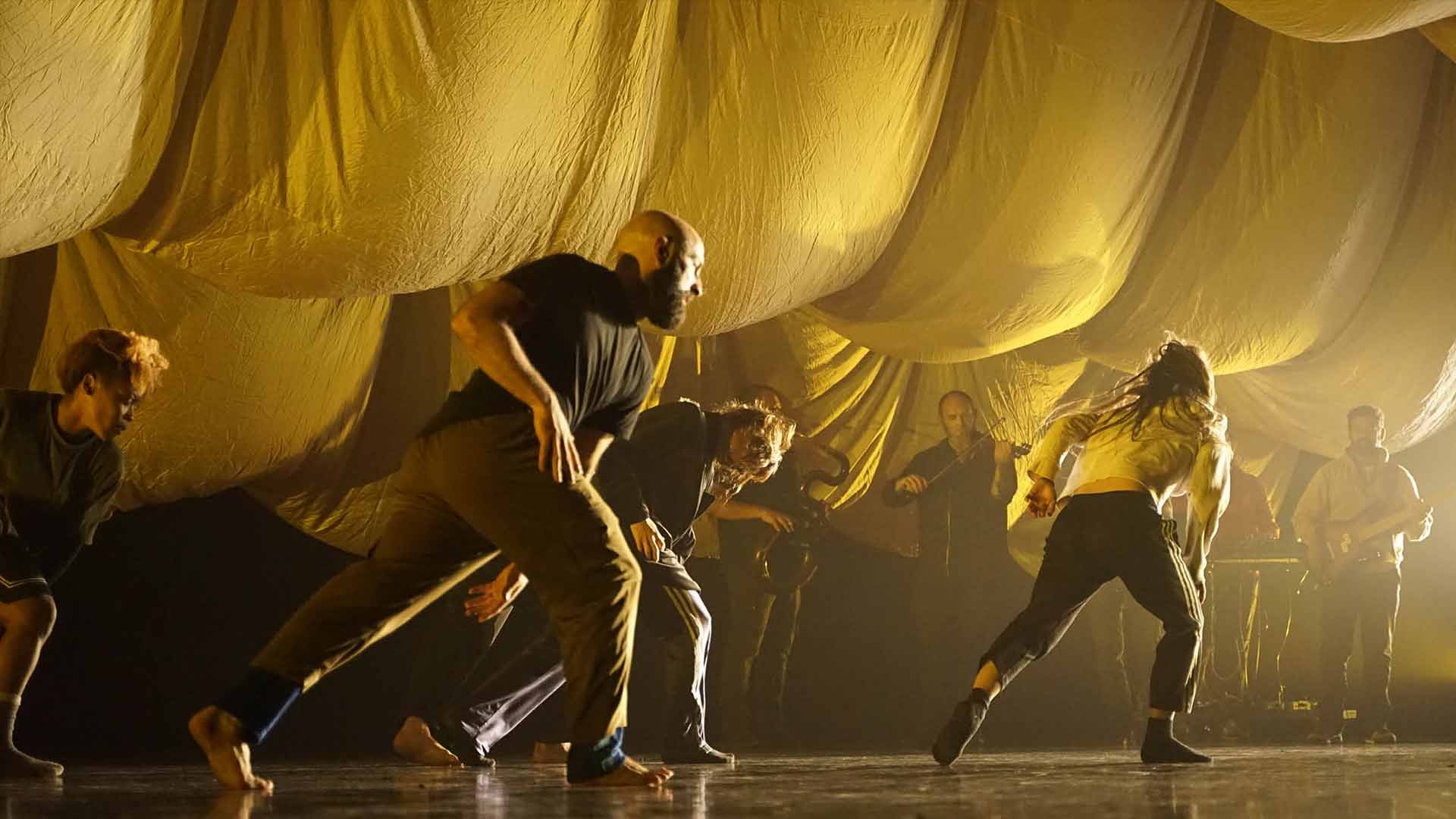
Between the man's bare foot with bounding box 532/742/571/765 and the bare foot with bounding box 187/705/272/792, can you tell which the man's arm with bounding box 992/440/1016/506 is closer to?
the man's bare foot with bounding box 532/742/571/765

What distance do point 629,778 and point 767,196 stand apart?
262 cm

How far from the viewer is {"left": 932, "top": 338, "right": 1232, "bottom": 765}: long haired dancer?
3.93 metres

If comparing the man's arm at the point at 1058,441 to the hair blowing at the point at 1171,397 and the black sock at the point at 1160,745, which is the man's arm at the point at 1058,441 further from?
the black sock at the point at 1160,745

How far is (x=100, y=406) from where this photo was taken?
10.8ft

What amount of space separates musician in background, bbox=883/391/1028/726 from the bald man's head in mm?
4648

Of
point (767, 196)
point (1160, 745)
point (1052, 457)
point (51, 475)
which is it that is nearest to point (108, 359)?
point (51, 475)

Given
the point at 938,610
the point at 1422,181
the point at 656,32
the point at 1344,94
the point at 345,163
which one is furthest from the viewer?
the point at 938,610

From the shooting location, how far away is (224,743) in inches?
97.4

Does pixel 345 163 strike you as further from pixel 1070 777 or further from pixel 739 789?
pixel 1070 777

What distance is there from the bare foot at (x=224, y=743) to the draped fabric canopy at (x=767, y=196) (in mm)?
1375

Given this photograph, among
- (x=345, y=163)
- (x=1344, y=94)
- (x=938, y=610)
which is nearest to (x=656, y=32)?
(x=345, y=163)

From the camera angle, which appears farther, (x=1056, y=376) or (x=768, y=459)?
(x=1056, y=376)

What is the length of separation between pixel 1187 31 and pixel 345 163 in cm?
364

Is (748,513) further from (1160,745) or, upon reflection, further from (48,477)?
(48,477)
